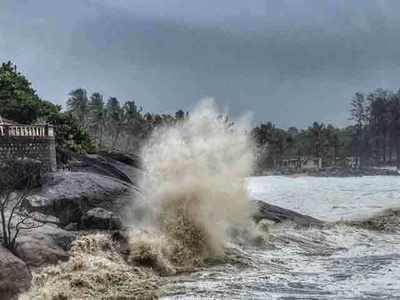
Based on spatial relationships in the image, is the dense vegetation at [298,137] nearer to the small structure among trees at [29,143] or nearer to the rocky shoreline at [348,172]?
the rocky shoreline at [348,172]

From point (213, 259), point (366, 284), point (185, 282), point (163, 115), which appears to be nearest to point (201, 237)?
point (213, 259)

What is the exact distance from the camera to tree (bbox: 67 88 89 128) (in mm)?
112975

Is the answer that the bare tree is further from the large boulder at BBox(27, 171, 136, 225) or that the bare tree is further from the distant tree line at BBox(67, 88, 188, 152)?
the distant tree line at BBox(67, 88, 188, 152)

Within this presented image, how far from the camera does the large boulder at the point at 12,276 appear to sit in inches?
503

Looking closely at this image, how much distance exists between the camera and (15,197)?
20703 mm

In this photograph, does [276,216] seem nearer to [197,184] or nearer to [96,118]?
[197,184]

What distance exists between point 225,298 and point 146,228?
6.65 m

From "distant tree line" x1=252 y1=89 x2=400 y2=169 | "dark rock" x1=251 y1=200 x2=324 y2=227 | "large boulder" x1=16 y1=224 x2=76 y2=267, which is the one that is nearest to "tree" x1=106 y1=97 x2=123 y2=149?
"distant tree line" x1=252 y1=89 x2=400 y2=169

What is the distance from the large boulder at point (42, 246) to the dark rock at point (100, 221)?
2656 millimetres

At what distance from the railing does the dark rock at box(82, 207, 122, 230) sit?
7.62 m

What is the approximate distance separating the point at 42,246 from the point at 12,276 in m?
2.10

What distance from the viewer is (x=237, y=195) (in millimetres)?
25109

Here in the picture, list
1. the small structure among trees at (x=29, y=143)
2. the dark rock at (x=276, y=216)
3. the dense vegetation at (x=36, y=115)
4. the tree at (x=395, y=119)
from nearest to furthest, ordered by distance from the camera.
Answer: the small structure among trees at (x=29, y=143), the dark rock at (x=276, y=216), the dense vegetation at (x=36, y=115), the tree at (x=395, y=119)

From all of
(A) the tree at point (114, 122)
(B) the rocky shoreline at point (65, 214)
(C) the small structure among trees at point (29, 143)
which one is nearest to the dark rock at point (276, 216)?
(B) the rocky shoreline at point (65, 214)
